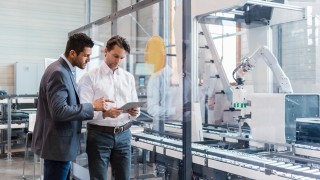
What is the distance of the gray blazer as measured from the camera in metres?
2.24

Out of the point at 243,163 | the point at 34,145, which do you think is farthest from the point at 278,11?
the point at 34,145

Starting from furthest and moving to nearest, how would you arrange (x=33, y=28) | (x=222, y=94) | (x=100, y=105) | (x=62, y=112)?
(x=33, y=28) → (x=222, y=94) → (x=100, y=105) → (x=62, y=112)

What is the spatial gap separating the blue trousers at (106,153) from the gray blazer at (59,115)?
0.38ft

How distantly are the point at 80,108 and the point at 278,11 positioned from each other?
2.57 metres

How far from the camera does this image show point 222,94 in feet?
14.7

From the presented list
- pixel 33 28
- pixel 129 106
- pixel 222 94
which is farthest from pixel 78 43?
pixel 33 28

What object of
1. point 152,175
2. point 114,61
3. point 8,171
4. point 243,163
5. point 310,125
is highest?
point 114,61

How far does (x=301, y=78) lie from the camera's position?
4.74m

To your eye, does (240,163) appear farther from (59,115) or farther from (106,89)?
(59,115)

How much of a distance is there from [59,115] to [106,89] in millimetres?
473

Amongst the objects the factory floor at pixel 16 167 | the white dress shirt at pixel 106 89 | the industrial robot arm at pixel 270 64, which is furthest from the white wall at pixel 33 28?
the white dress shirt at pixel 106 89

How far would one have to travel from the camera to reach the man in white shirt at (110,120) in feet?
8.21

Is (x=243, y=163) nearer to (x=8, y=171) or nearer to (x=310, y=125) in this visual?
(x=310, y=125)

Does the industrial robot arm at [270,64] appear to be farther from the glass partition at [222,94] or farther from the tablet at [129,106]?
the tablet at [129,106]
